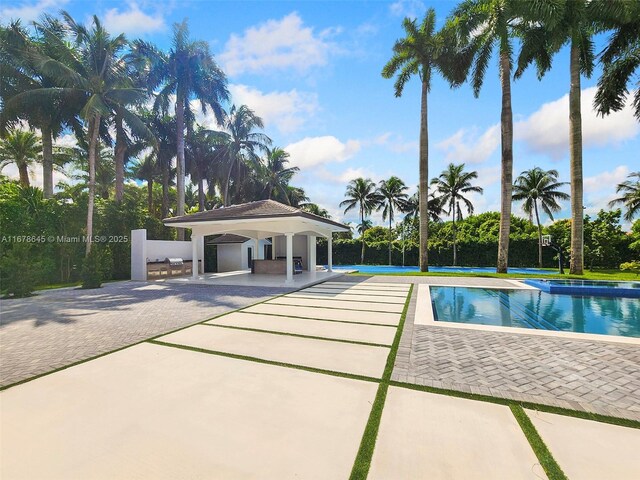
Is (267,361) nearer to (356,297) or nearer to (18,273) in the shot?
(356,297)

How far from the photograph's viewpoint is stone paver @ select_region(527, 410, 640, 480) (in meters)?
2.20

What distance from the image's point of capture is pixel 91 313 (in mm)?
7855

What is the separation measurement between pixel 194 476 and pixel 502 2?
21339mm

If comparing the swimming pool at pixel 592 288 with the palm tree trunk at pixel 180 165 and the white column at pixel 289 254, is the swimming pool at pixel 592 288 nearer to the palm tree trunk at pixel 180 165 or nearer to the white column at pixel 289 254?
the white column at pixel 289 254

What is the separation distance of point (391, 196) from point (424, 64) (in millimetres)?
15967

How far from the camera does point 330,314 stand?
7.51 meters

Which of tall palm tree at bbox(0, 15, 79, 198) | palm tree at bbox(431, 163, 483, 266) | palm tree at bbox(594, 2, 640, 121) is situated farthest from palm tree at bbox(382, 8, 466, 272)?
tall palm tree at bbox(0, 15, 79, 198)

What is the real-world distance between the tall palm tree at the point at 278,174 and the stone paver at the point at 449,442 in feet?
93.3

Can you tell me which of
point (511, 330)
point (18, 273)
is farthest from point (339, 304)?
point (18, 273)

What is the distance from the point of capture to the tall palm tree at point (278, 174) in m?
30.7

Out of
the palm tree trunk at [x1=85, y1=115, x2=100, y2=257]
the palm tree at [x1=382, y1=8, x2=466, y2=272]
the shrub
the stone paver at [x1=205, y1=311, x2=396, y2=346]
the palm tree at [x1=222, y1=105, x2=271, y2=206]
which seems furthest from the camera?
the palm tree at [x1=222, y1=105, x2=271, y2=206]

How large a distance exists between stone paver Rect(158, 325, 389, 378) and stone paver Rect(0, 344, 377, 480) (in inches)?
15.7

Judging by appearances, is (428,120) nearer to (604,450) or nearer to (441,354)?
(441,354)

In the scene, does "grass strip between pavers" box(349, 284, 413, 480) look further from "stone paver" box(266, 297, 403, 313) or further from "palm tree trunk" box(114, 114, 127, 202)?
"palm tree trunk" box(114, 114, 127, 202)
